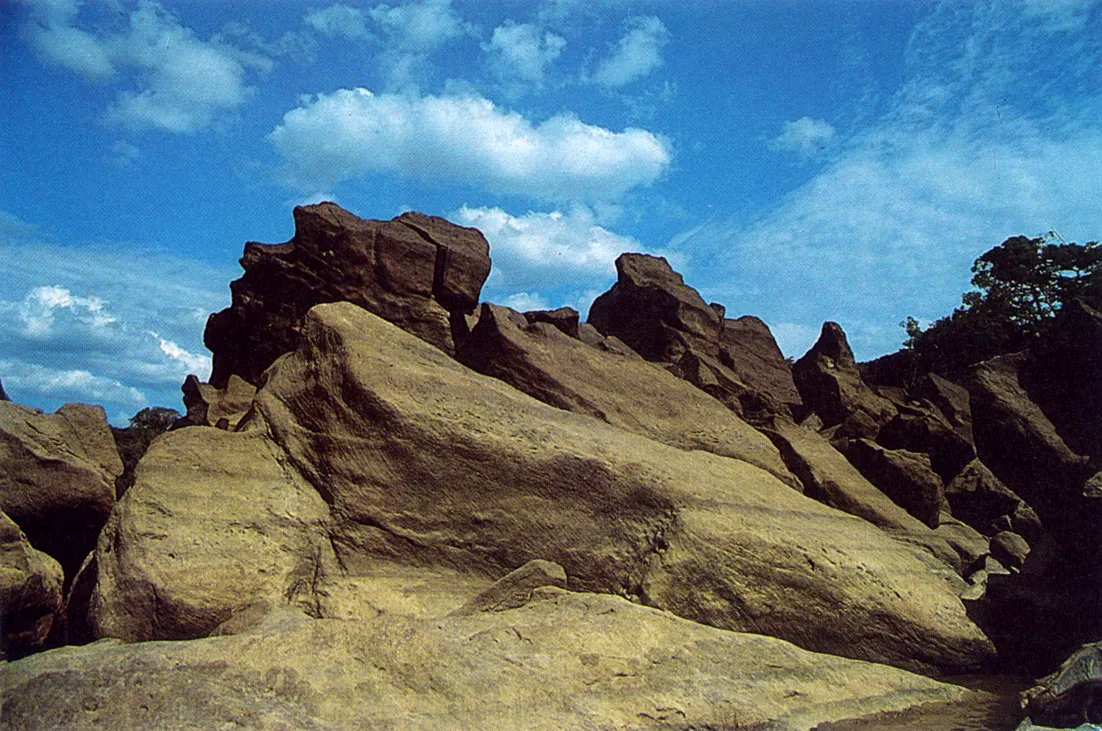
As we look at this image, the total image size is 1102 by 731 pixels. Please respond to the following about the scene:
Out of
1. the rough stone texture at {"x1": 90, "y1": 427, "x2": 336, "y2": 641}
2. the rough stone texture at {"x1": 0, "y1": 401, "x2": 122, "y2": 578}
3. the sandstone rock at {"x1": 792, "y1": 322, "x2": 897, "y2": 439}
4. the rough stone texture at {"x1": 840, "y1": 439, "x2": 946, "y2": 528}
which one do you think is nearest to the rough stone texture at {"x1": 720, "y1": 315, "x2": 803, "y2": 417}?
the sandstone rock at {"x1": 792, "y1": 322, "x2": 897, "y2": 439}

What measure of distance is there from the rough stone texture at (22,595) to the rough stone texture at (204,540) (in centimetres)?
80

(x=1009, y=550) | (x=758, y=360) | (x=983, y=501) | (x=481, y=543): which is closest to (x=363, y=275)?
(x=481, y=543)

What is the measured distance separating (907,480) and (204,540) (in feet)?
30.2

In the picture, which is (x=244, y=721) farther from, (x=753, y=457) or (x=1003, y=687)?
(x=753, y=457)

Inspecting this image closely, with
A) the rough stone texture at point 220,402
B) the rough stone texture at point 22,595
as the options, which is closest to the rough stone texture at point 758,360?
the rough stone texture at point 220,402

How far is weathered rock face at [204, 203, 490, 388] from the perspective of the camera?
12.4 metres

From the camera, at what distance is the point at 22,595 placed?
322 inches

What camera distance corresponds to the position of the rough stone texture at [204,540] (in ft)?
25.0

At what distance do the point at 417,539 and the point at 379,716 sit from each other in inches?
133

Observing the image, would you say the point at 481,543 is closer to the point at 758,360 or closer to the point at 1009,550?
the point at 1009,550

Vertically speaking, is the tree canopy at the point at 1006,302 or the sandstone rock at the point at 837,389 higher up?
the tree canopy at the point at 1006,302

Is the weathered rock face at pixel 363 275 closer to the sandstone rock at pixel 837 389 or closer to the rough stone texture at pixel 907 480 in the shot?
the rough stone texture at pixel 907 480

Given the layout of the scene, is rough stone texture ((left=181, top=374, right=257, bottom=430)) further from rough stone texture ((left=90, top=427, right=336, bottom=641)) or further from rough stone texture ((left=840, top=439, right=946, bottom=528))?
rough stone texture ((left=840, top=439, right=946, bottom=528))

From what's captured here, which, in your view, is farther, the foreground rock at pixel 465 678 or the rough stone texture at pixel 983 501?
the rough stone texture at pixel 983 501
